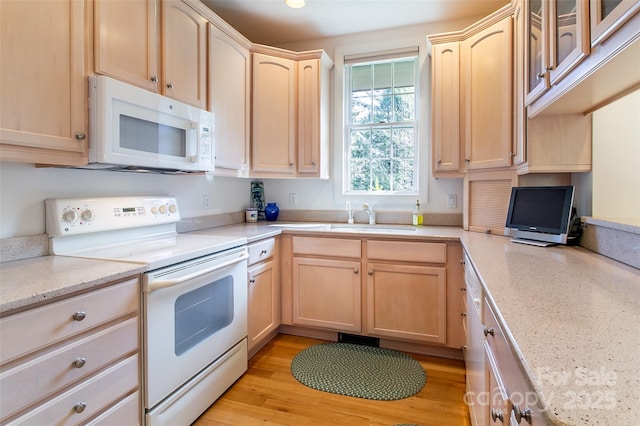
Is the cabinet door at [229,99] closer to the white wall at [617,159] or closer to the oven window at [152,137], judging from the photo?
the oven window at [152,137]

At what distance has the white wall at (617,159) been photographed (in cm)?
162

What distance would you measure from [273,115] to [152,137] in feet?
4.05

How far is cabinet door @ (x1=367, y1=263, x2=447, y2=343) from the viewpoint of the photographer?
2.24 meters

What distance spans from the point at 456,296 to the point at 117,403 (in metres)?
1.91

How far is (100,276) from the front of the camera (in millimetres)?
1184

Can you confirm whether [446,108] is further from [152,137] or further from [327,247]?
[152,137]

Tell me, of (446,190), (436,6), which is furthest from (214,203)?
(436,6)

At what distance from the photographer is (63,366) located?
3.51 feet

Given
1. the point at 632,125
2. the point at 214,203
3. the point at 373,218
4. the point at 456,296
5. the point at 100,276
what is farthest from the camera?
the point at 373,218

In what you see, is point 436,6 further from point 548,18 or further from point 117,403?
point 117,403

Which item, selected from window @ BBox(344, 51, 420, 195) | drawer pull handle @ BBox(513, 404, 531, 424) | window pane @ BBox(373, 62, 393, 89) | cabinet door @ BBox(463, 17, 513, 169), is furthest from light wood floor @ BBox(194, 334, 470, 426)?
window pane @ BBox(373, 62, 393, 89)

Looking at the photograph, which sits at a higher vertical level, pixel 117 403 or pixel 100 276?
pixel 100 276

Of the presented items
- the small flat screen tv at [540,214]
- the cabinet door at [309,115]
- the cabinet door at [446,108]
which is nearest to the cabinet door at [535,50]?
the small flat screen tv at [540,214]

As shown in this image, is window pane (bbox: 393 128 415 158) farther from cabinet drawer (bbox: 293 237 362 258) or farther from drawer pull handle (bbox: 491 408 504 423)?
drawer pull handle (bbox: 491 408 504 423)
